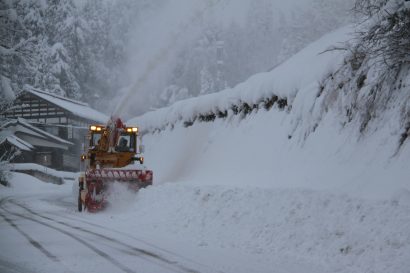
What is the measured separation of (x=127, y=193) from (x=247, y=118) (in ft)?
15.3

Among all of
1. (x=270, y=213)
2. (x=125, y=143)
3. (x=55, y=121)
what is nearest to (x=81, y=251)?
(x=270, y=213)

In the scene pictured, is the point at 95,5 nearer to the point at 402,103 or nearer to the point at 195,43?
the point at 195,43

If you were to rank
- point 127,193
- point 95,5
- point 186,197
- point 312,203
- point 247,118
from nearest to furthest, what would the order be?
point 312,203 → point 186,197 → point 127,193 → point 247,118 → point 95,5

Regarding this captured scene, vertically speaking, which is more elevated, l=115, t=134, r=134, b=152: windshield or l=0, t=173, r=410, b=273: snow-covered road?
l=115, t=134, r=134, b=152: windshield

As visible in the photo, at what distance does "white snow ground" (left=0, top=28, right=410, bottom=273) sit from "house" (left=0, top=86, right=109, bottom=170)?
28.9 m

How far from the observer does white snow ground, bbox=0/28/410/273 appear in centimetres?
618

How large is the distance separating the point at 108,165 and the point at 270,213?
844 cm

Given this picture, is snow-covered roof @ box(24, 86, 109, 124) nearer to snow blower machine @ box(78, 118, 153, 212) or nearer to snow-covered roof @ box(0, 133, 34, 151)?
snow-covered roof @ box(0, 133, 34, 151)

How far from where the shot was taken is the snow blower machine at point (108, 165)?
1373cm

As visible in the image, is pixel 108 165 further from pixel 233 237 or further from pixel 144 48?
pixel 144 48

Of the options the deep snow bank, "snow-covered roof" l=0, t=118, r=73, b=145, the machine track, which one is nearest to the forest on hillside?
"snow-covered roof" l=0, t=118, r=73, b=145

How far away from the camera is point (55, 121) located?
43719mm

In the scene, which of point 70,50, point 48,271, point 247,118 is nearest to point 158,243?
point 48,271

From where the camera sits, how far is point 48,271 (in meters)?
5.93
